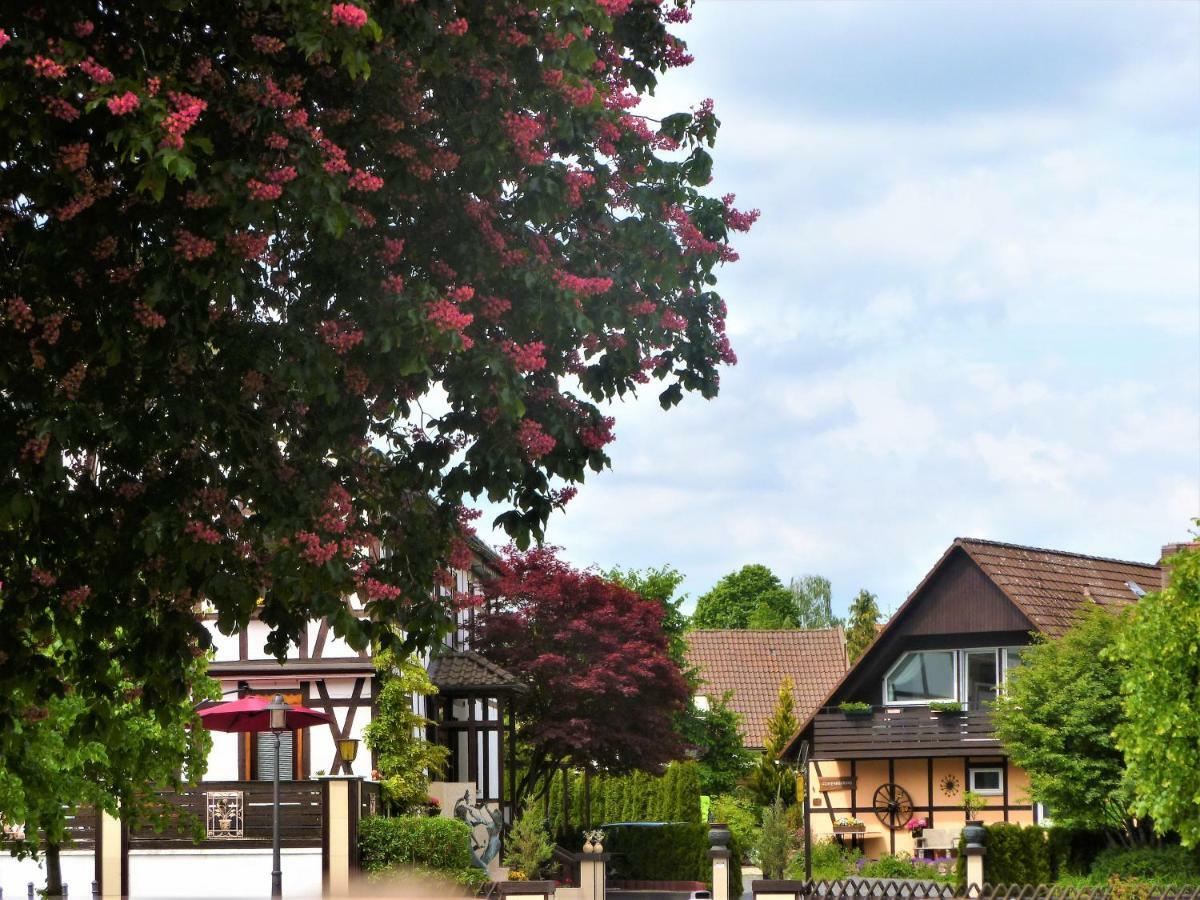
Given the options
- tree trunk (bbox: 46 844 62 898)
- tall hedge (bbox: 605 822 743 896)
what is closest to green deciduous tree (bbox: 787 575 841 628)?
tall hedge (bbox: 605 822 743 896)

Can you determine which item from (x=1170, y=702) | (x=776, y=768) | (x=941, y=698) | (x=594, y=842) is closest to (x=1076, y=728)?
(x=1170, y=702)

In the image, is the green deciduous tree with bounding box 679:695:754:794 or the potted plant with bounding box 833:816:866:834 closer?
the potted plant with bounding box 833:816:866:834

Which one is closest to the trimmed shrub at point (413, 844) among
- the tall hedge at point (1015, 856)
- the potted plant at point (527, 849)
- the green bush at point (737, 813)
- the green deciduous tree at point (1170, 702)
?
the potted plant at point (527, 849)

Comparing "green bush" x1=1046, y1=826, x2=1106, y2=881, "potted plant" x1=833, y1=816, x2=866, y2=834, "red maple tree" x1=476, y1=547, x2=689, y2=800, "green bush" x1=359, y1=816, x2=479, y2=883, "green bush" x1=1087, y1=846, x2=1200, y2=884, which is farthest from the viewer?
"potted plant" x1=833, y1=816, x2=866, y2=834

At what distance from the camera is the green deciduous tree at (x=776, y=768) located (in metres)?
47.2

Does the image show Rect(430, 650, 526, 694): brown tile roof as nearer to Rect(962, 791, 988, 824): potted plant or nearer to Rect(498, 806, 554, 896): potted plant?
Rect(498, 806, 554, 896): potted plant

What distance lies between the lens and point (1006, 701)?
116 feet

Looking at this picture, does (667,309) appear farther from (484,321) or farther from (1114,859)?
(1114,859)

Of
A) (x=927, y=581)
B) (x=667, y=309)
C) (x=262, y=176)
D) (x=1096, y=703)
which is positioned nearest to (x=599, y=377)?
(x=667, y=309)

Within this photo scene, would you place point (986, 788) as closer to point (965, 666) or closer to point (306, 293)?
point (965, 666)

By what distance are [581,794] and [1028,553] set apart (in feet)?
46.2

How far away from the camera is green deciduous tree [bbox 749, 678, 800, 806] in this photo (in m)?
47.2

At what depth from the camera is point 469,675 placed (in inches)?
1443

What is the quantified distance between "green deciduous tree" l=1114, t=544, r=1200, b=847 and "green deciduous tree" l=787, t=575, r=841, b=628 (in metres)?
69.8
